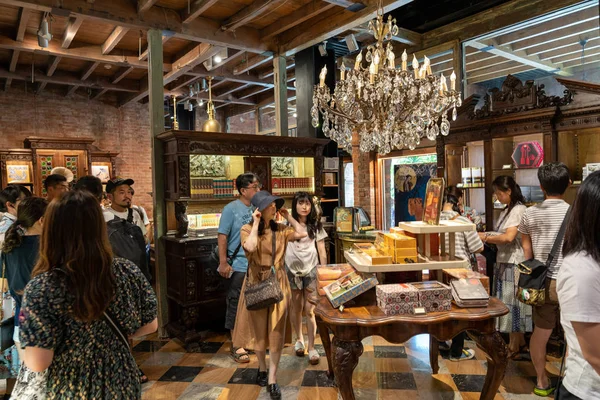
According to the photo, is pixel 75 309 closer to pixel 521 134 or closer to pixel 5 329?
pixel 5 329

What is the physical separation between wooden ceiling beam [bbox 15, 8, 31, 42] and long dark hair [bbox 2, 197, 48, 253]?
3.31m

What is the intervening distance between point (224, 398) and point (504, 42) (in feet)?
19.4

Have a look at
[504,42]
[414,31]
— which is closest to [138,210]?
[414,31]

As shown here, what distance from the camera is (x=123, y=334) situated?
169 cm

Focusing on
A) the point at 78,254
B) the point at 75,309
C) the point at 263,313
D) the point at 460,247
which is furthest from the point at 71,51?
the point at 460,247

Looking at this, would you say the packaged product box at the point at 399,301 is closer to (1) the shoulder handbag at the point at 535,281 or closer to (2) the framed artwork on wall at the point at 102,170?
(1) the shoulder handbag at the point at 535,281

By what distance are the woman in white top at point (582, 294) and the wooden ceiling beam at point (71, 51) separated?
6804mm

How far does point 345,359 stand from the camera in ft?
7.73

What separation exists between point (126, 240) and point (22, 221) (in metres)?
0.80

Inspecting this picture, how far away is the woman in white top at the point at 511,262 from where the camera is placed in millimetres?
3688

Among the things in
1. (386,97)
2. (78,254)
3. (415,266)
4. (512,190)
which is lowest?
(415,266)

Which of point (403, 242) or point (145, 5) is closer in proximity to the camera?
point (403, 242)

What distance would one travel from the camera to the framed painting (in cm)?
255

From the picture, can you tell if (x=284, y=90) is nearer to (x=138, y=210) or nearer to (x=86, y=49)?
(x=138, y=210)
